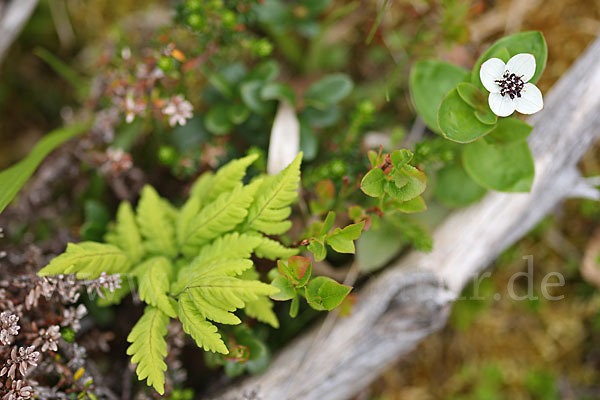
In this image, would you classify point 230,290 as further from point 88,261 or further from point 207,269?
point 88,261

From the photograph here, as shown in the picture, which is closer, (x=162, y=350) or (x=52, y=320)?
(x=162, y=350)

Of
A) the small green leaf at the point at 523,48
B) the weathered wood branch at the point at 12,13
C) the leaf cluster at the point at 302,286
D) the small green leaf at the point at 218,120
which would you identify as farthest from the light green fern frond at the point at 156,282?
the weathered wood branch at the point at 12,13

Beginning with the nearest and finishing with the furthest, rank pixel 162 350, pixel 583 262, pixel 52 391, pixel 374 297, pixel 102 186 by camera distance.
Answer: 1. pixel 162 350
2. pixel 52 391
3. pixel 374 297
4. pixel 102 186
5. pixel 583 262

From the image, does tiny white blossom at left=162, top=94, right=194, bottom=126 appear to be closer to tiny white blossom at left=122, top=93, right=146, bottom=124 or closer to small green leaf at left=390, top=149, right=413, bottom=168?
tiny white blossom at left=122, top=93, right=146, bottom=124

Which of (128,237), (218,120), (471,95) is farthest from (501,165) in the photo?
(128,237)

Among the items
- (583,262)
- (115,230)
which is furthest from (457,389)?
(115,230)

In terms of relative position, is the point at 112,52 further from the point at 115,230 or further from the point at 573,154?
the point at 573,154
